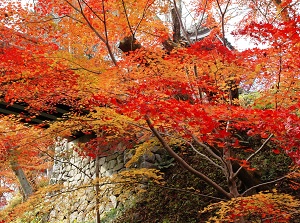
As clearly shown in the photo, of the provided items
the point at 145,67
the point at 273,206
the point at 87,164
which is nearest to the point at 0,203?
the point at 87,164

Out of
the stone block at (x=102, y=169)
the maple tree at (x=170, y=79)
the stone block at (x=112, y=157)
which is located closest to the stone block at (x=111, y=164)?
the stone block at (x=112, y=157)

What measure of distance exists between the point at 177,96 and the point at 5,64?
398cm

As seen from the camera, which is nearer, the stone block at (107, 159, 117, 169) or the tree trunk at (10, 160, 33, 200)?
the stone block at (107, 159, 117, 169)

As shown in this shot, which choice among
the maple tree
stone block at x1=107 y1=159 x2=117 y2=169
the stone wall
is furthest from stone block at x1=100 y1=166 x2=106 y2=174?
the maple tree

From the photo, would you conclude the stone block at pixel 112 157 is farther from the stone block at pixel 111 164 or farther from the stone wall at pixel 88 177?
the stone block at pixel 111 164

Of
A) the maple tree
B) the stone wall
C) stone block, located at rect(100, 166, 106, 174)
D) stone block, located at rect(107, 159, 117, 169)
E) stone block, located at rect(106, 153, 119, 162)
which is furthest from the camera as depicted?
stone block, located at rect(100, 166, 106, 174)

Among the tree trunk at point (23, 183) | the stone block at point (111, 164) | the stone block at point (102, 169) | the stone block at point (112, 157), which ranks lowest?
the tree trunk at point (23, 183)

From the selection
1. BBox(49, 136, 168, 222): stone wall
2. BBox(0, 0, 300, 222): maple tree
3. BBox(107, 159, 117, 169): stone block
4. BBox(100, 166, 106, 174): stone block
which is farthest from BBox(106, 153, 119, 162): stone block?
BBox(0, 0, 300, 222): maple tree

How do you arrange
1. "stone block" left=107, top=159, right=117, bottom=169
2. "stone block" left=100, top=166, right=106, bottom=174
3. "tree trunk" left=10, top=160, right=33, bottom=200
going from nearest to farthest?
"stone block" left=107, top=159, right=117, bottom=169 < "stone block" left=100, top=166, right=106, bottom=174 < "tree trunk" left=10, top=160, right=33, bottom=200

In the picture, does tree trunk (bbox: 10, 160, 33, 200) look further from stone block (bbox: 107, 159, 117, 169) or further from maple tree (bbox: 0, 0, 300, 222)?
maple tree (bbox: 0, 0, 300, 222)

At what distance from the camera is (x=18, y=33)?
8.21m

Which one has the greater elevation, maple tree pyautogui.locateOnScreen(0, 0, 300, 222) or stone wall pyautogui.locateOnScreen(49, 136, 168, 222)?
maple tree pyautogui.locateOnScreen(0, 0, 300, 222)

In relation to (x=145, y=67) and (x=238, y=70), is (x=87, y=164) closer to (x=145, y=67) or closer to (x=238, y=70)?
(x=145, y=67)

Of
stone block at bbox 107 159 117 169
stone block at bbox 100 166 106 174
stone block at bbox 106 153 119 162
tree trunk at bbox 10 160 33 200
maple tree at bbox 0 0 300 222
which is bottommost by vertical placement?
tree trunk at bbox 10 160 33 200
